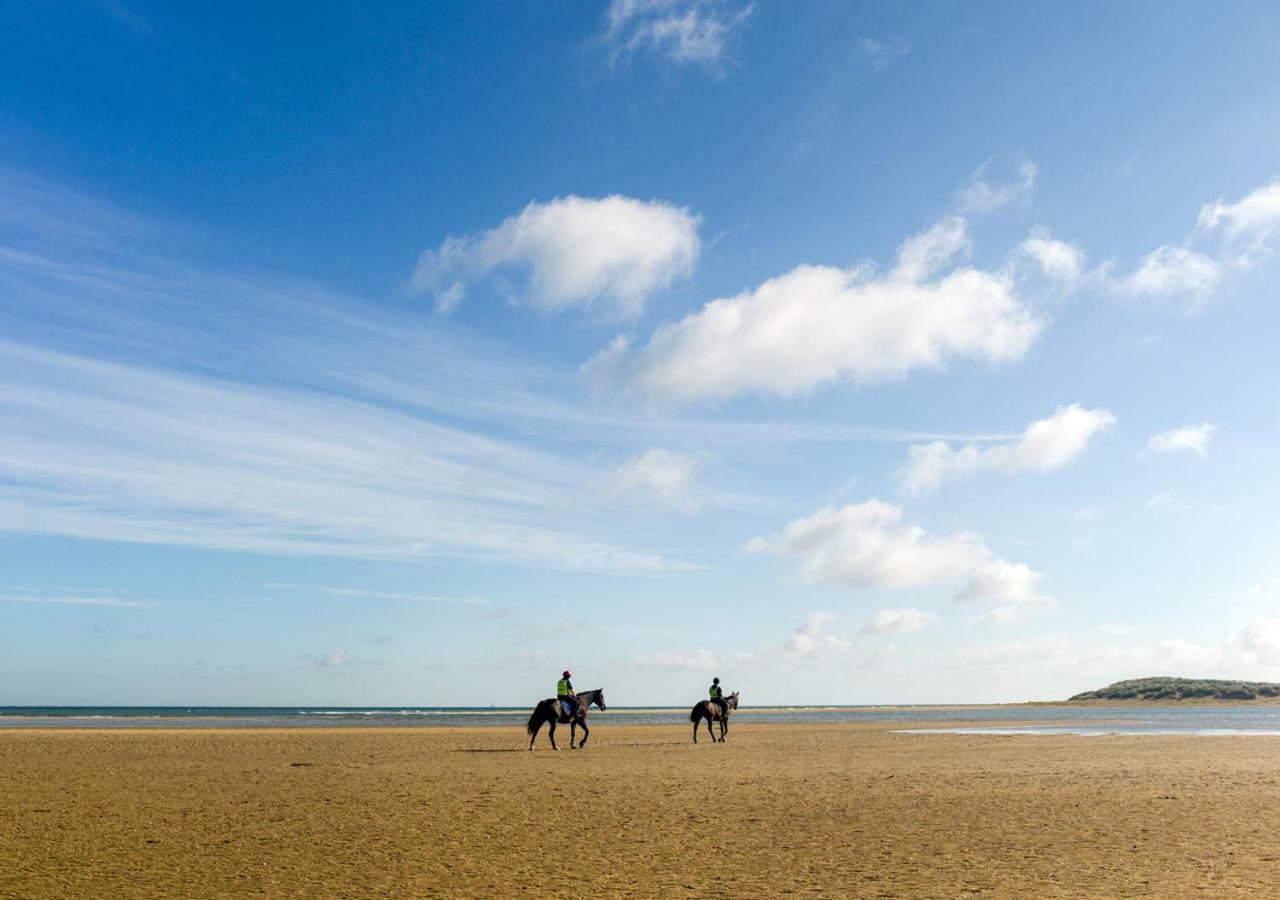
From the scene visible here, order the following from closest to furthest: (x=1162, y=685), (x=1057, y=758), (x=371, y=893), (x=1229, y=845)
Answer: (x=371, y=893), (x=1229, y=845), (x=1057, y=758), (x=1162, y=685)

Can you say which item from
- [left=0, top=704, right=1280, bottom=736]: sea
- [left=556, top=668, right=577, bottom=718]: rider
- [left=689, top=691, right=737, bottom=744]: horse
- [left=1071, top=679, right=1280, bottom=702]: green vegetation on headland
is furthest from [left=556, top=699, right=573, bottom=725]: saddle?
[left=1071, top=679, right=1280, bottom=702]: green vegetation on headland

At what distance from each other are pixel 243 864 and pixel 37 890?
2225mm

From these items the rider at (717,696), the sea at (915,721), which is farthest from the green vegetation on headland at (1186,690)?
the rider at (717,696)

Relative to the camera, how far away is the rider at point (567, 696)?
32.1 m

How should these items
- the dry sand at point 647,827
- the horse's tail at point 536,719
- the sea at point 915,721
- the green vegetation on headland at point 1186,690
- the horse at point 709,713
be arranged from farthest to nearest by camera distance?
1. the green vegetation on headland at point 1186,690
2. the sea at point 915,721
3. the horse at point 709,713
4. the horse's tail at point 536,719
5. the dry sand at point 647,827

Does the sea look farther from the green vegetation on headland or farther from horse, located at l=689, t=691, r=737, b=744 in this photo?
the green vegetation on headland

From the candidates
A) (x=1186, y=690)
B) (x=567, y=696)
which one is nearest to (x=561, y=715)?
(x=567, y=696)

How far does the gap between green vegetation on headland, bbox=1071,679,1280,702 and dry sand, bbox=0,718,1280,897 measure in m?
161

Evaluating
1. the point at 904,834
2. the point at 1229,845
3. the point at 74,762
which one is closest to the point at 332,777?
the point at 74,762

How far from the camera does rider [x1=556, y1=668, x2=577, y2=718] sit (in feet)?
105

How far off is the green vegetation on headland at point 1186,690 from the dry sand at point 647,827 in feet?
527

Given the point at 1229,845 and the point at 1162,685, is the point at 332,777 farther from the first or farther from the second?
the point at 1162,685

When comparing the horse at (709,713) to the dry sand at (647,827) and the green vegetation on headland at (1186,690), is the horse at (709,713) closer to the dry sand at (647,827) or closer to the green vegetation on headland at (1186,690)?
the dry sand at (647,827)

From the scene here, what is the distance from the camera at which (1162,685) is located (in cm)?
17350
